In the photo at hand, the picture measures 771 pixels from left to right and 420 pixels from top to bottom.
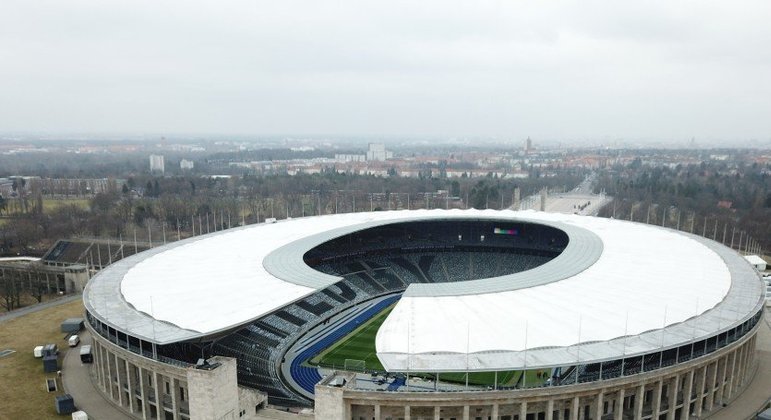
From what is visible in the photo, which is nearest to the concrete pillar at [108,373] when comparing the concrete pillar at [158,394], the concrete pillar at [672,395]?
the concrete pillar at [158,394]

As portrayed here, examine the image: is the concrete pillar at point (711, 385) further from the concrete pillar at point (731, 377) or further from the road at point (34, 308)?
the road at point (34, 308)

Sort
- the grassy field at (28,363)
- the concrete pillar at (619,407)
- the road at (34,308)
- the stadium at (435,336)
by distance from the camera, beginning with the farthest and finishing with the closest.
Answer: the road at (34,308) < the grassy field at (28,363) < the concrete pillar at (619,407) < the stadium at (435,336)

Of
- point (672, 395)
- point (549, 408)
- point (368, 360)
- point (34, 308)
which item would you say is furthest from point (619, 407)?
point (34, 308)

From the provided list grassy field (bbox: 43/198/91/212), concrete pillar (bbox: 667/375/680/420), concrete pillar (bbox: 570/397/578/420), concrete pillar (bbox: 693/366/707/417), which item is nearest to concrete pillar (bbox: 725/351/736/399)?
concrete pillar (bbox: 693/366/707/417)

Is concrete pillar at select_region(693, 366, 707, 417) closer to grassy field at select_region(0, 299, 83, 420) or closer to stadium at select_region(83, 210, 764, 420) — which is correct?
stadium at select_region(83, 210, 764, 420)

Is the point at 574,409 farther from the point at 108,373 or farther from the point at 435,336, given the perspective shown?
the point at 108,373
